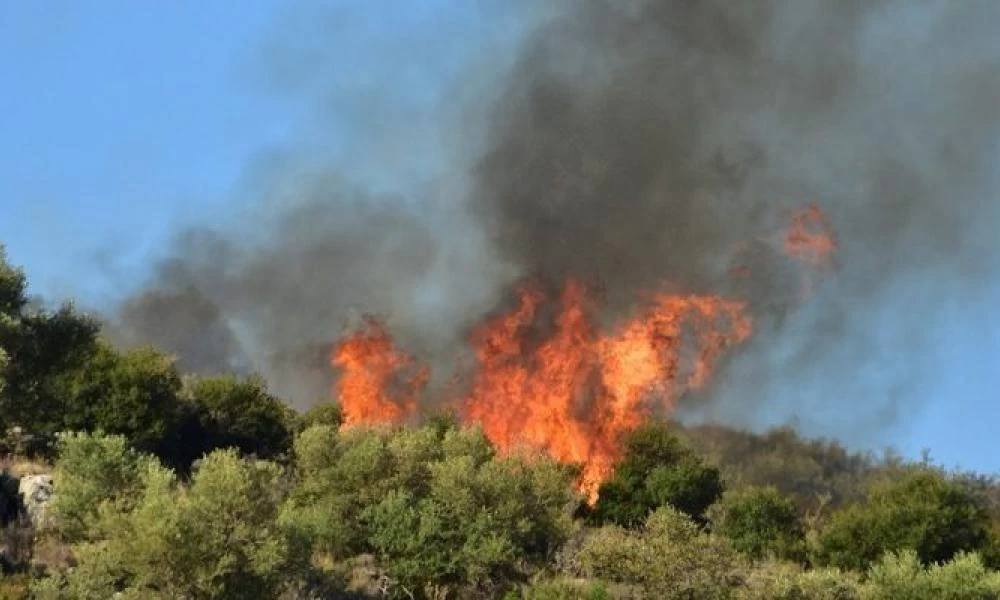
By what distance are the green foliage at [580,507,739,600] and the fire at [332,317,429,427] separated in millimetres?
28275

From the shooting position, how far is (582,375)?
6850 cm

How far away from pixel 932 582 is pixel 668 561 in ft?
32.0

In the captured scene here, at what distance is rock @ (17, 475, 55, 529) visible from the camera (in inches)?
1560

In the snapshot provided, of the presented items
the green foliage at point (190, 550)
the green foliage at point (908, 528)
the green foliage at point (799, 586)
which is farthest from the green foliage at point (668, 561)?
the green foliage at point (190, 550)

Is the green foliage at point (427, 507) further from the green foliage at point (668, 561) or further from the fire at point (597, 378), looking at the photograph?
the fire at point (597, 378)

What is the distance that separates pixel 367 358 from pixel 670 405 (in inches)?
762

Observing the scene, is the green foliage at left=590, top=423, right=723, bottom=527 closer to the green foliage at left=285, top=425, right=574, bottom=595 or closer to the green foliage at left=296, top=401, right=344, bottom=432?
the green foliage at left=285, top=425, right=574, bottom=595

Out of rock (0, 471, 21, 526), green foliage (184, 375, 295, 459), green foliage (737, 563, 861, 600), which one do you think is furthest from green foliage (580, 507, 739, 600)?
green foliage (184, 375, 295, 459)

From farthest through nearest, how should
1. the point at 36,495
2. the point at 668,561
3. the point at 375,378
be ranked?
1. the point at 375,378
2. the point at 668,561
3. the point at 36,495

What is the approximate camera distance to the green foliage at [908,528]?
5231 cm

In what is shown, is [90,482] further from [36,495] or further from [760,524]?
[760,524]

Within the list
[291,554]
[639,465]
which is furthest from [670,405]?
[291,554]

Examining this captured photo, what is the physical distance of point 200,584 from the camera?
112ft

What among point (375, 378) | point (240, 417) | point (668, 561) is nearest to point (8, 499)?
point (668, 561)
